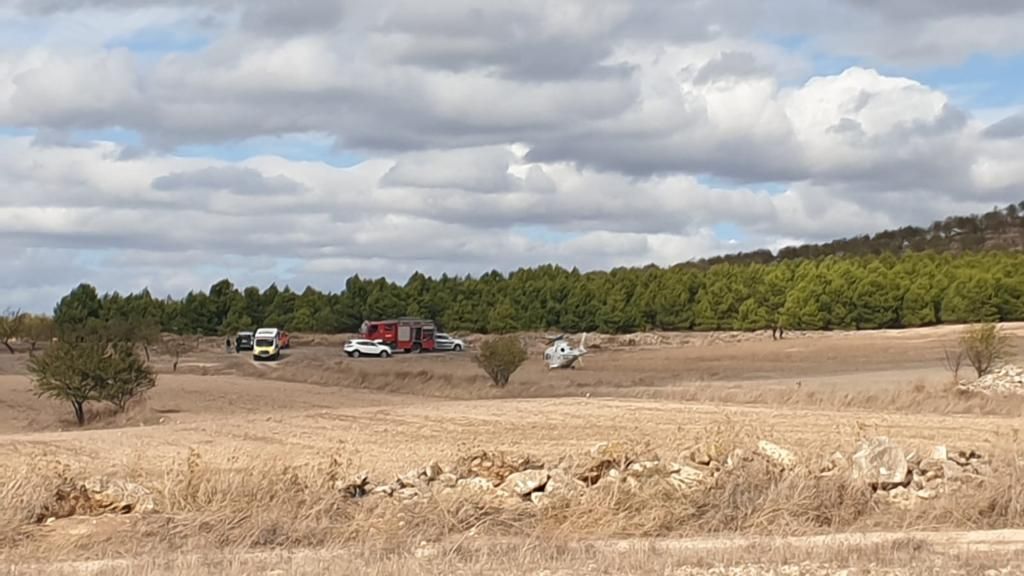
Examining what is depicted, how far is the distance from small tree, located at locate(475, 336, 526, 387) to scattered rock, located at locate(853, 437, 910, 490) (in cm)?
4033

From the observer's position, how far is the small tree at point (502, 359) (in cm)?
5597

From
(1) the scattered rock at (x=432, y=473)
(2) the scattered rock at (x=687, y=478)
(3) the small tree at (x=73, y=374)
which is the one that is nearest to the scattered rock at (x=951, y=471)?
(2) the scattered rock at (x=687, y=478)

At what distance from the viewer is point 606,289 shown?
123 metres

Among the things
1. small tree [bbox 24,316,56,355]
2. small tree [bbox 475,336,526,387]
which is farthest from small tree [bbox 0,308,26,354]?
small tree [bbox 475,336,526,387]

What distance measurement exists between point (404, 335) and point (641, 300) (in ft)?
92.3

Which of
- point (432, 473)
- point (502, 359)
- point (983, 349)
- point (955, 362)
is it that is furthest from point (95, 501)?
point (955, 362)

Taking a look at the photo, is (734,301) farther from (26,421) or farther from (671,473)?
(671,473)

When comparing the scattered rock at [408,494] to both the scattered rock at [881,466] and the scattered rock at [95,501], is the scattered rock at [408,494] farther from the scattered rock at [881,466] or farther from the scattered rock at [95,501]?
the scattered rock at [881,466]

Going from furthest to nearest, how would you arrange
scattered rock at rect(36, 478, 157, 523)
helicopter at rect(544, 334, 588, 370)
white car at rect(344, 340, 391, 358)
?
white car at rect(344, 340, 391, 358), helicopter at rect(544, 334, 588, 370), scattered rock at rect(36, 478, 157, 523)

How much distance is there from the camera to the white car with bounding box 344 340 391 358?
299 feet

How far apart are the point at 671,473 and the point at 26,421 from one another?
34.0m

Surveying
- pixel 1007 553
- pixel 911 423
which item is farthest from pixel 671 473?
pixel 911 423

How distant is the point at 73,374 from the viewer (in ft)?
139

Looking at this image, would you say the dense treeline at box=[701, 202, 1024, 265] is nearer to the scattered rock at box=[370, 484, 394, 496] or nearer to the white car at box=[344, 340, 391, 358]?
the white car at box=[344, 340, 391, 358]
